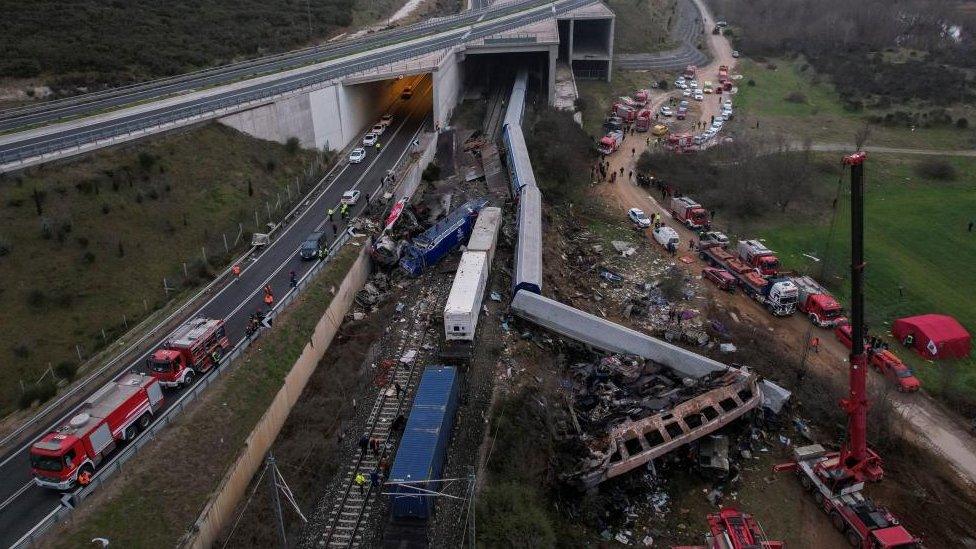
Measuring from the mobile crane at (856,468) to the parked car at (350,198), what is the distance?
2918cm

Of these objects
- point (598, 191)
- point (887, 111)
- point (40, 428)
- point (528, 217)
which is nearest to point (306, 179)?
point (528, 217)

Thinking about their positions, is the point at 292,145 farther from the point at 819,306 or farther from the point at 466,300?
the point at 819,306

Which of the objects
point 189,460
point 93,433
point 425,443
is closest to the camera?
point 93,433

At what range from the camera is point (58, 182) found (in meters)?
33.2

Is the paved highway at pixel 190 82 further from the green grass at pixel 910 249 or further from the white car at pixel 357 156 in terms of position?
the green grass at pixel 910 249

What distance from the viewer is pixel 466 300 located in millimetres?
28359

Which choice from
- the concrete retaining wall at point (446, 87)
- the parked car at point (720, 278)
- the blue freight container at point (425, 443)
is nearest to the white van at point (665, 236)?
the parked car at point (720, 278)

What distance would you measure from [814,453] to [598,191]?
29120mm

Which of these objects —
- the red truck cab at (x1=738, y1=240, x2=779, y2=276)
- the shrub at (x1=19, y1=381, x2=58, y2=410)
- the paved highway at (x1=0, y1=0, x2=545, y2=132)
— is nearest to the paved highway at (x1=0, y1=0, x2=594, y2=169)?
the paved highway at (x1=0, y1=0, x2=545, y2=132)

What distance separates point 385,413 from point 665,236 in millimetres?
23475

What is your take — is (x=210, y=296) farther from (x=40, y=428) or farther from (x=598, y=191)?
(x=598, y=191)

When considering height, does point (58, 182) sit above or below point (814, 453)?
above

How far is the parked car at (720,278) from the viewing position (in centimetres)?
3634

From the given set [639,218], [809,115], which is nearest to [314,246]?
[639,218]
